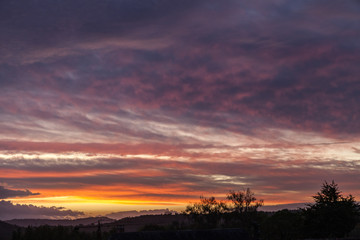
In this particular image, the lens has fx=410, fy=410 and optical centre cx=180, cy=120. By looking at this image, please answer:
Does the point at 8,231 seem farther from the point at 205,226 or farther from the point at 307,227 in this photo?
the point at 307,227

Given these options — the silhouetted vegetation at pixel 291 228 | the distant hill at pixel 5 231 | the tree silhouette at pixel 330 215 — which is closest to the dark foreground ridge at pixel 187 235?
the silhouetted vegetation at pixel 291 228

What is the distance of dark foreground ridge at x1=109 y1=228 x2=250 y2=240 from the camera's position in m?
42.7

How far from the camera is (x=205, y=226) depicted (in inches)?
4476

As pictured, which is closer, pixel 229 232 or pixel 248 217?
pixel 229 232

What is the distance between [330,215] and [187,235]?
103 feet

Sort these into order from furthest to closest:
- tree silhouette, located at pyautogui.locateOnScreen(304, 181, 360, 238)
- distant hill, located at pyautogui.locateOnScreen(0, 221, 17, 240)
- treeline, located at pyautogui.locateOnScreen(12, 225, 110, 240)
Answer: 1. distant hill, located at pyautogui.locateOnScreen(0, 221, 17, 240)
2. treeline, located at pyautogui.locateOnScreen(12, 225, 110, 240)
3. tree silhouette, located at pyautogui.locateOnScreen(304, 181, 360, 238)

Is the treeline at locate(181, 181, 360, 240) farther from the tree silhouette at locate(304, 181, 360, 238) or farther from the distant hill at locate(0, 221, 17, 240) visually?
the distant hill at locate(0, 221, 17, 240)

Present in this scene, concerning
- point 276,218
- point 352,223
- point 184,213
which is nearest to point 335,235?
point 352,223

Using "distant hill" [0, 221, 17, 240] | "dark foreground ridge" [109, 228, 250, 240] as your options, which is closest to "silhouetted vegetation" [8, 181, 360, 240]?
"dark foreground ridge" [109, 228, 250, 240]

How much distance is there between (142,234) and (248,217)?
70.9 metres

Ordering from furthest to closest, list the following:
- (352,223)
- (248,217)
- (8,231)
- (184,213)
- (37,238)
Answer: (8,231) → (184,213) → (248,217) → (37,238) → (352,223)

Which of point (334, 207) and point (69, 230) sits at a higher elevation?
point (334, 207)

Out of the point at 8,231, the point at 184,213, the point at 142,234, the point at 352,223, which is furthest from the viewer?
the point at 8,231

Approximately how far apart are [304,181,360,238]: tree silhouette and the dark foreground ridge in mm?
24034
